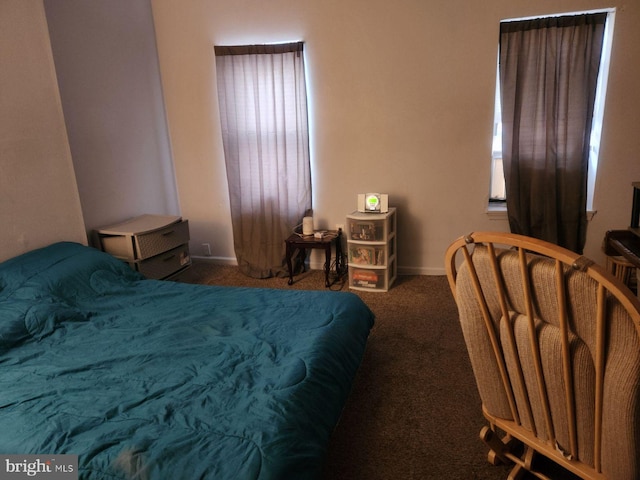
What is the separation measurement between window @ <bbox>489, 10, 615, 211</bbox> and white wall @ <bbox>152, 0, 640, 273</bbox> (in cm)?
5

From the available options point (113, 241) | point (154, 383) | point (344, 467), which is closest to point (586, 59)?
point (344, 467)

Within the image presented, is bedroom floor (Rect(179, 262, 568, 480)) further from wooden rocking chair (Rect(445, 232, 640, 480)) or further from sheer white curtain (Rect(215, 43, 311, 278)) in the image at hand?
sheer white curtain (Rect(215, 43, 311, 278))

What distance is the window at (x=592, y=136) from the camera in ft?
10.1

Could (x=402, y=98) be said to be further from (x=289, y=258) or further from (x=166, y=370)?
(x=166, y=370)

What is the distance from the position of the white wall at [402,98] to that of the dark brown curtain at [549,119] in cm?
12

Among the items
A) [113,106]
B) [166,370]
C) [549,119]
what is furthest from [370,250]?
[113,106]

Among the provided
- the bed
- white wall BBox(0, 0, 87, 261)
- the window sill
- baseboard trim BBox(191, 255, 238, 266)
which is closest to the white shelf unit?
the window sill

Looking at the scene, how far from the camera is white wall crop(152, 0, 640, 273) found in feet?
10.4

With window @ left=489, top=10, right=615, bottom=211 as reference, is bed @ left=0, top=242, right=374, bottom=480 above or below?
below

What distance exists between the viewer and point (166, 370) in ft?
5.63

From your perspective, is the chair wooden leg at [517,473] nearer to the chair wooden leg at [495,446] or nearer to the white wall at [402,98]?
the chair wooden leg at [495,446]

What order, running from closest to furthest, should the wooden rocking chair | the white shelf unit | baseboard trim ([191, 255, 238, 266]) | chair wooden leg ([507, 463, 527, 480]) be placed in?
1. the wooden rocking chair
2. chair wooden leg ([507, 463, 527, 480])
3. the white shelf unit
4. baseboard trim ([191, 255, 238, 266])

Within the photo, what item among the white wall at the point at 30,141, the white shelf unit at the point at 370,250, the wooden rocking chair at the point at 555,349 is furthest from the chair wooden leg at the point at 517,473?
the white wall at the point at 30,141

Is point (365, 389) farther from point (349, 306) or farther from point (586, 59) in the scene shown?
point (586, 59)
